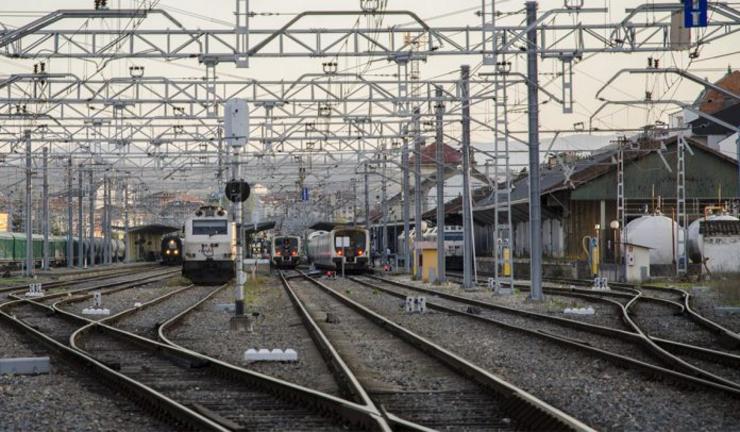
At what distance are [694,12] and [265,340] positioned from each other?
10.2 m

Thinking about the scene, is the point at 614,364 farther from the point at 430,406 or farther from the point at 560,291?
the point at 560,291

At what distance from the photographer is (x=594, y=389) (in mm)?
11320

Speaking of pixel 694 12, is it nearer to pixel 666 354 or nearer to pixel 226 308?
pixel 666 354

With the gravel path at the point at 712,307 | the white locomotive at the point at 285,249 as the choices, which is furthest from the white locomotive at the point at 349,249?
the gravel path at the point at 712,307

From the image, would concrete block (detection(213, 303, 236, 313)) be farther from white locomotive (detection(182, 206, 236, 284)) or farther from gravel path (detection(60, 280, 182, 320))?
white locomotive (detection(182, 206, 236, 284))

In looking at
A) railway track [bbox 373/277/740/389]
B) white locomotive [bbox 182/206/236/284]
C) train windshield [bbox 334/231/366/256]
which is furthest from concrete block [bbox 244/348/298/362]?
train windshield [bbox 334/231/366/256]

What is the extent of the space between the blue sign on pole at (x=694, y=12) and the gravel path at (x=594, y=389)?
716 centimetres

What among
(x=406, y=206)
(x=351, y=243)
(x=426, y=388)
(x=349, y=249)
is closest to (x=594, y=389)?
(x=426, y=388)

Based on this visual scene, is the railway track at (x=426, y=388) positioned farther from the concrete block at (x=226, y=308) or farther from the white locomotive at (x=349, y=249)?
the white locomotive at (x=349, y=249)

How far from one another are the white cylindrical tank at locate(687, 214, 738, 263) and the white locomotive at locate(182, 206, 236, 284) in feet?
58.7

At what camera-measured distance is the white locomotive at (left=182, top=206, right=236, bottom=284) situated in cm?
4234

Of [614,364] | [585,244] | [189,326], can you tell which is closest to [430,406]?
[614,364]

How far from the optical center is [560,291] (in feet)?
110

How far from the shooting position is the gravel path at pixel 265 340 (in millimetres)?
13125
